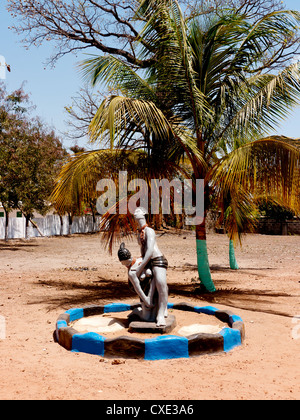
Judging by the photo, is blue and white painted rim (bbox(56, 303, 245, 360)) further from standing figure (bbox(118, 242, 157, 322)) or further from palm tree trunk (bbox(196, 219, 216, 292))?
palm tree trunk (bbox(196, 219, 216, 292))

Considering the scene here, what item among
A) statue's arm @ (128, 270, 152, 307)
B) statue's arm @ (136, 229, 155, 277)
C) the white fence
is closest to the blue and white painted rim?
statue's arm @ (128, 270, 152, 307)

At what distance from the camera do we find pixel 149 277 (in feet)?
19.4

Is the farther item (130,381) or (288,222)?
(288,222)

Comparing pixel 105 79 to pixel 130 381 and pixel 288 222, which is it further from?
pixel 288 222

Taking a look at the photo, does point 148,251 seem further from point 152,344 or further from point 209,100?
point 209,100

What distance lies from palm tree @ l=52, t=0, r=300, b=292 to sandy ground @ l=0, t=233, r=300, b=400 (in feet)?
6.00

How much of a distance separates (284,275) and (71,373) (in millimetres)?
9323

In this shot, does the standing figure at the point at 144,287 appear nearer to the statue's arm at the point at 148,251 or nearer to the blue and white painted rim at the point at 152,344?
the statue's arm at the point at 148,251

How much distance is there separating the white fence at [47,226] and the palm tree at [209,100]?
21.1 metres

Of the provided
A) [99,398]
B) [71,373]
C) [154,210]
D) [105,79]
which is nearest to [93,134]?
[105,79]

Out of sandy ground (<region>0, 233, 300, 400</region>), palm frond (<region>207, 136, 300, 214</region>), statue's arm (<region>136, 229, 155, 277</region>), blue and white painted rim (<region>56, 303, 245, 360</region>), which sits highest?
palm frond (<region>207, 136, 300, 214</region>)

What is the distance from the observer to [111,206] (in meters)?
9.17

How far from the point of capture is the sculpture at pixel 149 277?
571 centimetres

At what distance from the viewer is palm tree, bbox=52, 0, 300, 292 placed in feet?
25.0
